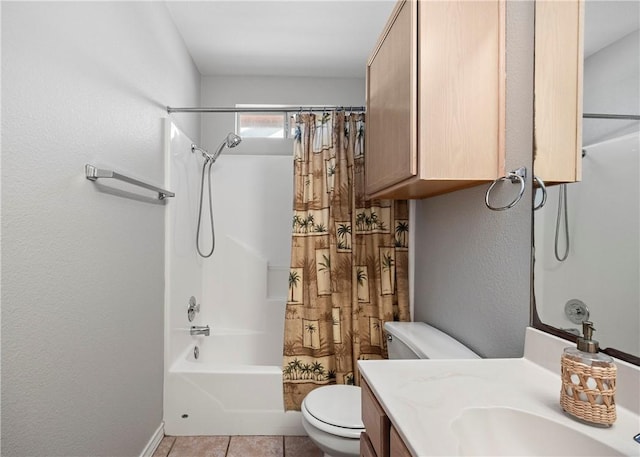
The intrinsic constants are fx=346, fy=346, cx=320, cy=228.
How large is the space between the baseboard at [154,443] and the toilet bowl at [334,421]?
A: 33.7 inches

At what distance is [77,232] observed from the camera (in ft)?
3.83

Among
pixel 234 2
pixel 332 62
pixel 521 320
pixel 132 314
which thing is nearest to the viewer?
pixel 521 320

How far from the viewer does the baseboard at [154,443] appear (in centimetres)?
174

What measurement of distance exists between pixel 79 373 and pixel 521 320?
1.50 meters

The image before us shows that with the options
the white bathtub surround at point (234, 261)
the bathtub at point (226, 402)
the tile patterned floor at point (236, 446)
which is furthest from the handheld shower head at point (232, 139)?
the tile patterned floor at point (236, 446)

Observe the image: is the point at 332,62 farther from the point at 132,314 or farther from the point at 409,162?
the point at 132,314

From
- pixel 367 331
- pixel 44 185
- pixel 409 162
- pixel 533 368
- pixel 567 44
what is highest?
pixel 567 44

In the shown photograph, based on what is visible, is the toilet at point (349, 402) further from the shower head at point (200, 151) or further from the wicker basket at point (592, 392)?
the shower head at point (200, 151)

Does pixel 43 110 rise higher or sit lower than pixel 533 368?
higher

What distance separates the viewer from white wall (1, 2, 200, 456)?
924 millimetres

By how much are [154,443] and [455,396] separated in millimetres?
1746

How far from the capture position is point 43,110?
1.01m

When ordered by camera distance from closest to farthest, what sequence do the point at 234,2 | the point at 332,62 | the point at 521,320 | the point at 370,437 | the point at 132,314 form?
the point at 370,437
the point at 521,320
the point at 132,314
the point at 234,2
the point at 332,62

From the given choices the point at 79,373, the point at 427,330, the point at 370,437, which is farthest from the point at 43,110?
the point at 427,330
